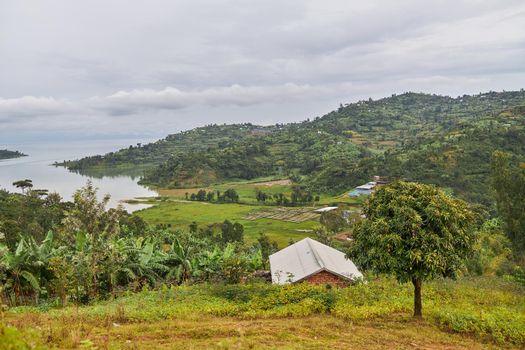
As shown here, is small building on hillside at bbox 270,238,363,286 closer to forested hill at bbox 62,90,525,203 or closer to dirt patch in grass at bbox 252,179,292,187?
forested hill at bbox 62,90,525,203

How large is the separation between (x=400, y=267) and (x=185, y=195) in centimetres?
8860

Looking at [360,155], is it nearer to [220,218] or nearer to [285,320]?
[220,218]

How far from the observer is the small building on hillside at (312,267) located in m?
15.5

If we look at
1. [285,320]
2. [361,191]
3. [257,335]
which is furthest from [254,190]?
[257,335]

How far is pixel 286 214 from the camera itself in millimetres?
70250

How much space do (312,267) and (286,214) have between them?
54481mm

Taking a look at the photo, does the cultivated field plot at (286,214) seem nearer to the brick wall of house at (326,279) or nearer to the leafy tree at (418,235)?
the brick wall of house at (326,279)

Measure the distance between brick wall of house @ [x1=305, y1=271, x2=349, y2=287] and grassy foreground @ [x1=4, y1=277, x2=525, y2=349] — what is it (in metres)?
1.54

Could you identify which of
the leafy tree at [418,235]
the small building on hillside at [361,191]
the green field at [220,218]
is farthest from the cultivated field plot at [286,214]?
the leafy tree at [418,235]

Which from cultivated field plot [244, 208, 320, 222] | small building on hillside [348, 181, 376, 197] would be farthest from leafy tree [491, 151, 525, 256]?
small building on hillside [348, 181, 376, 197]

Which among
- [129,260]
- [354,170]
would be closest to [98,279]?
[129,260]

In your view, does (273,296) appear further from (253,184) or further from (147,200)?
(253,184)

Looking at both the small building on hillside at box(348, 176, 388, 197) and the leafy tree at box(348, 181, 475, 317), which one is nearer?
the leafy tree at box(348, 181, 475, 317)

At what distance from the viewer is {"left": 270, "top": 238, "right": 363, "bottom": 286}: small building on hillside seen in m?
15.5
